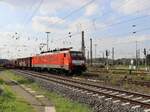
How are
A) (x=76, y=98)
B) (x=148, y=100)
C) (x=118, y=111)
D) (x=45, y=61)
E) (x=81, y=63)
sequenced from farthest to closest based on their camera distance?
1. (x=45, y=61)
2. (x=81, y=63)
3. (x=76, y=98)
4. (x=148, y=100)
5. (x=118, y=111)

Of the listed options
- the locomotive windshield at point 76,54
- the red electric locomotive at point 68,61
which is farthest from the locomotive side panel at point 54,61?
the locomotive windshield at point 76,54

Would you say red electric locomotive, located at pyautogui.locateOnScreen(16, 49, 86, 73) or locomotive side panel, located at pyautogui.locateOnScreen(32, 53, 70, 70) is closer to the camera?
red electric locomotive, located at pyautogui.locateOnScreen(16, 49, 86, 73)

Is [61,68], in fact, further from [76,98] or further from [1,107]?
[1,107]

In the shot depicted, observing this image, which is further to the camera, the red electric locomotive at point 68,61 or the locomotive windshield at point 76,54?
the locomotive windshield at point 76,54

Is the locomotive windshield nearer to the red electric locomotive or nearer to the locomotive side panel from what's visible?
the red electric locomotive

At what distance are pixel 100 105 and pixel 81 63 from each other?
27.1m

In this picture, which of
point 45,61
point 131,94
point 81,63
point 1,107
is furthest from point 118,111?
point 45,61

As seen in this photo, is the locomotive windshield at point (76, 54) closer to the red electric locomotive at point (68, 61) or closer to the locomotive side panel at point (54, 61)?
the red electric locomotive at point (68, 61)

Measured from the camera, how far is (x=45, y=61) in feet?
182

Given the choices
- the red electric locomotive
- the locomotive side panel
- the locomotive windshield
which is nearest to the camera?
the red electric locomotive

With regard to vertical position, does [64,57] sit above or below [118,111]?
above

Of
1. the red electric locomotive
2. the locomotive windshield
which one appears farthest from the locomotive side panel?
the locomotive windshield

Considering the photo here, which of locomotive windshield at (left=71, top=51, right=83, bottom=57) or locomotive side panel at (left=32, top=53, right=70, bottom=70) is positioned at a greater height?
locomotive windshield at (left=71, top=51, right=83, bottom=57)

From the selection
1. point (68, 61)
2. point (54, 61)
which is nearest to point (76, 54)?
point (68, 61)
